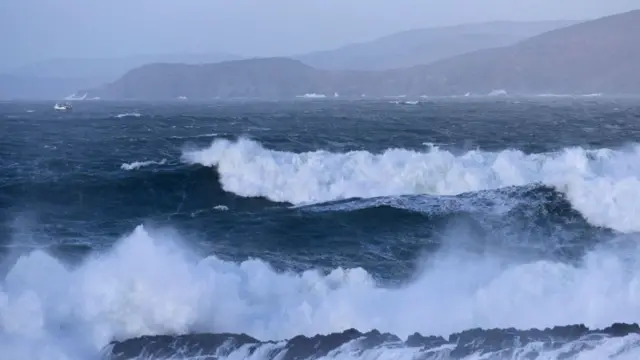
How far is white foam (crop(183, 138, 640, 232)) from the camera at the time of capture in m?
21.1

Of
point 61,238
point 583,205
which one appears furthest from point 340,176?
point 61,238

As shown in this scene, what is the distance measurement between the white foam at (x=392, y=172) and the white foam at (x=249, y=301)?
7456 millimetres

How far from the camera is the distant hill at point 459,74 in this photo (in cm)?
11031

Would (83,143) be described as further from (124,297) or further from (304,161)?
(124,297)

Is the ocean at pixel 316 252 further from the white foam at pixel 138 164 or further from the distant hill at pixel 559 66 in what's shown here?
the distant hill at pixel 559 66

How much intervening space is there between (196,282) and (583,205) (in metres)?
11.2

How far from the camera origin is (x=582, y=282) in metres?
12.7

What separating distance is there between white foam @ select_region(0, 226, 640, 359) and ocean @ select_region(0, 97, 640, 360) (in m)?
0.04

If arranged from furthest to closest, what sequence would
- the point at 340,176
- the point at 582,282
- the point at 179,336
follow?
1. the point at 340,176
2. the point at 582,282
3. the point at 179,336

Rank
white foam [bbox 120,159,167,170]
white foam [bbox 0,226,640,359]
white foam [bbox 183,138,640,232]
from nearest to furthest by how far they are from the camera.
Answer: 1. white foam [bbox 0,226,640,359]
2. white foam [bbox 183,138,640,232]
3. white foam [bbox 120,159,167,170]

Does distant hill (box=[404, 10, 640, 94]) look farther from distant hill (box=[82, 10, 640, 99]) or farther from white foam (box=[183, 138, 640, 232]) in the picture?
white foam (box=[183, 138, 640, 232])

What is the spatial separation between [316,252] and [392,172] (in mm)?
7077

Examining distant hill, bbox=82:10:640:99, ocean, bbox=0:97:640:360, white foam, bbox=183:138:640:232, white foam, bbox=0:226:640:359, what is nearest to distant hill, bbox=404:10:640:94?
distant hill, bbox=82:10:640:99

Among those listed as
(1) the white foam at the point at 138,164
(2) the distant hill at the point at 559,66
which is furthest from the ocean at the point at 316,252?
(2) the distant hill at the point at 559,66
